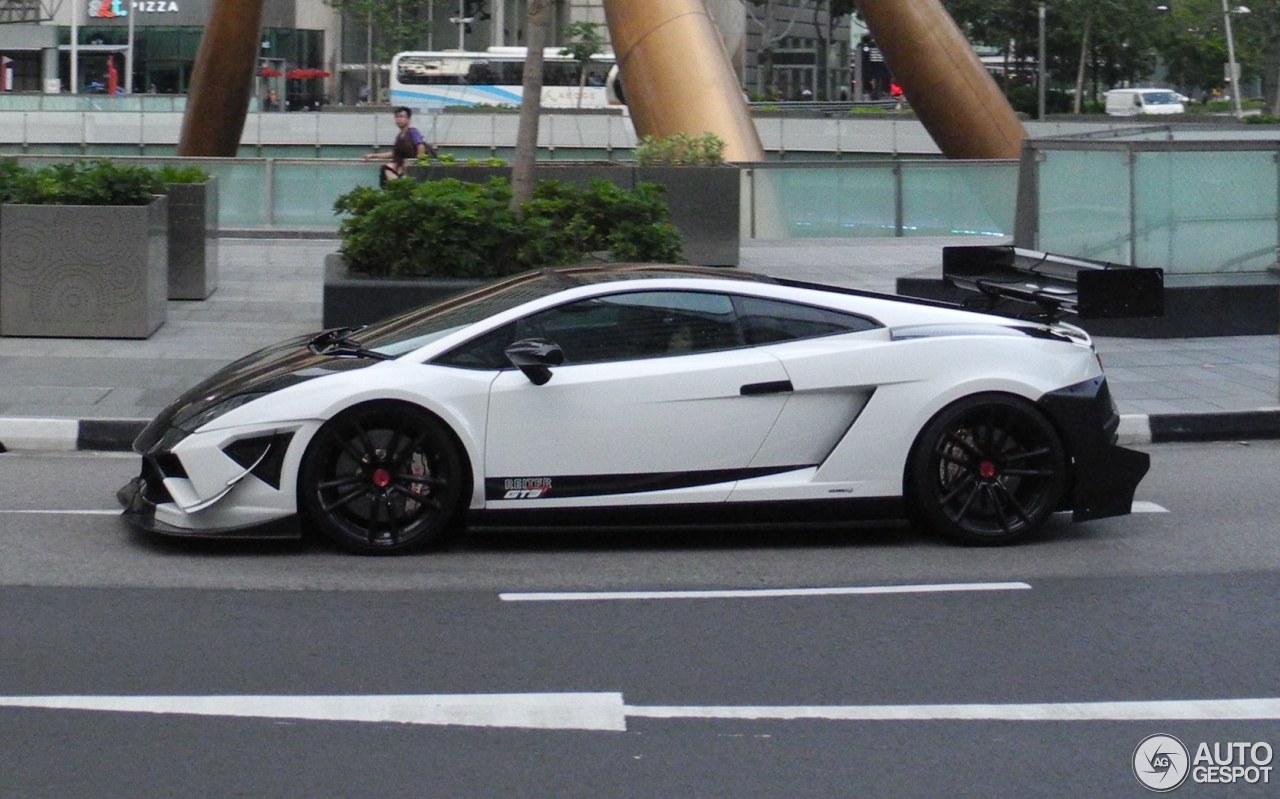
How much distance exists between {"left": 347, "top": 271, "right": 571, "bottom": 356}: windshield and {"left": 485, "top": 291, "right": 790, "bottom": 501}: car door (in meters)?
0.30

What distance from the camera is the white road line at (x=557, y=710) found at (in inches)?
199

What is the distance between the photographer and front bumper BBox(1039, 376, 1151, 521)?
7.40 metres

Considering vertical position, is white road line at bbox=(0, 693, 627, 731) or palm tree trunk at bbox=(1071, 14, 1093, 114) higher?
palm tree trunk at bbox=(1071, 14, 1093, 114)

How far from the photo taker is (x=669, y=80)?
2233 cm

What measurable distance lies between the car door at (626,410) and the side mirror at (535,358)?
6 centimetres

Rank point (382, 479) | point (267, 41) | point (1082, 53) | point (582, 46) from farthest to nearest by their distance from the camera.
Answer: point (267, 41) → point (1082, 53) → point (582, 46) → point (382, 479)

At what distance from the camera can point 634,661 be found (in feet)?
18.6

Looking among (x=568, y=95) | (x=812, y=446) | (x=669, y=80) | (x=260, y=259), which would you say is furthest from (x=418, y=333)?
(x=568, y=95)

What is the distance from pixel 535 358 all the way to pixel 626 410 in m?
0.46

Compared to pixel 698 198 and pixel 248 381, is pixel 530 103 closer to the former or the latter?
pixel 698 198

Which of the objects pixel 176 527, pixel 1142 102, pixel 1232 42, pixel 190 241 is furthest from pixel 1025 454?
pixel 1142 102

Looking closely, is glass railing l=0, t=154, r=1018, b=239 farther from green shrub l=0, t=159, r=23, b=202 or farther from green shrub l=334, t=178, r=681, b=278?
green shrub l=334, t=178, r=681, b=278

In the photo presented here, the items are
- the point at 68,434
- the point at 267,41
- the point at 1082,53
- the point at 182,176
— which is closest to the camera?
the point at 68,434

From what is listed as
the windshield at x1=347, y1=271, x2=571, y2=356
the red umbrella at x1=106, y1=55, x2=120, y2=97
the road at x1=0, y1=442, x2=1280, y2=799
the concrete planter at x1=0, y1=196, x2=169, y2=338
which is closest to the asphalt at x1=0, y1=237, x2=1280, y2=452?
the concrete planter at x1=0, y1=196, x2=169, y2=338
